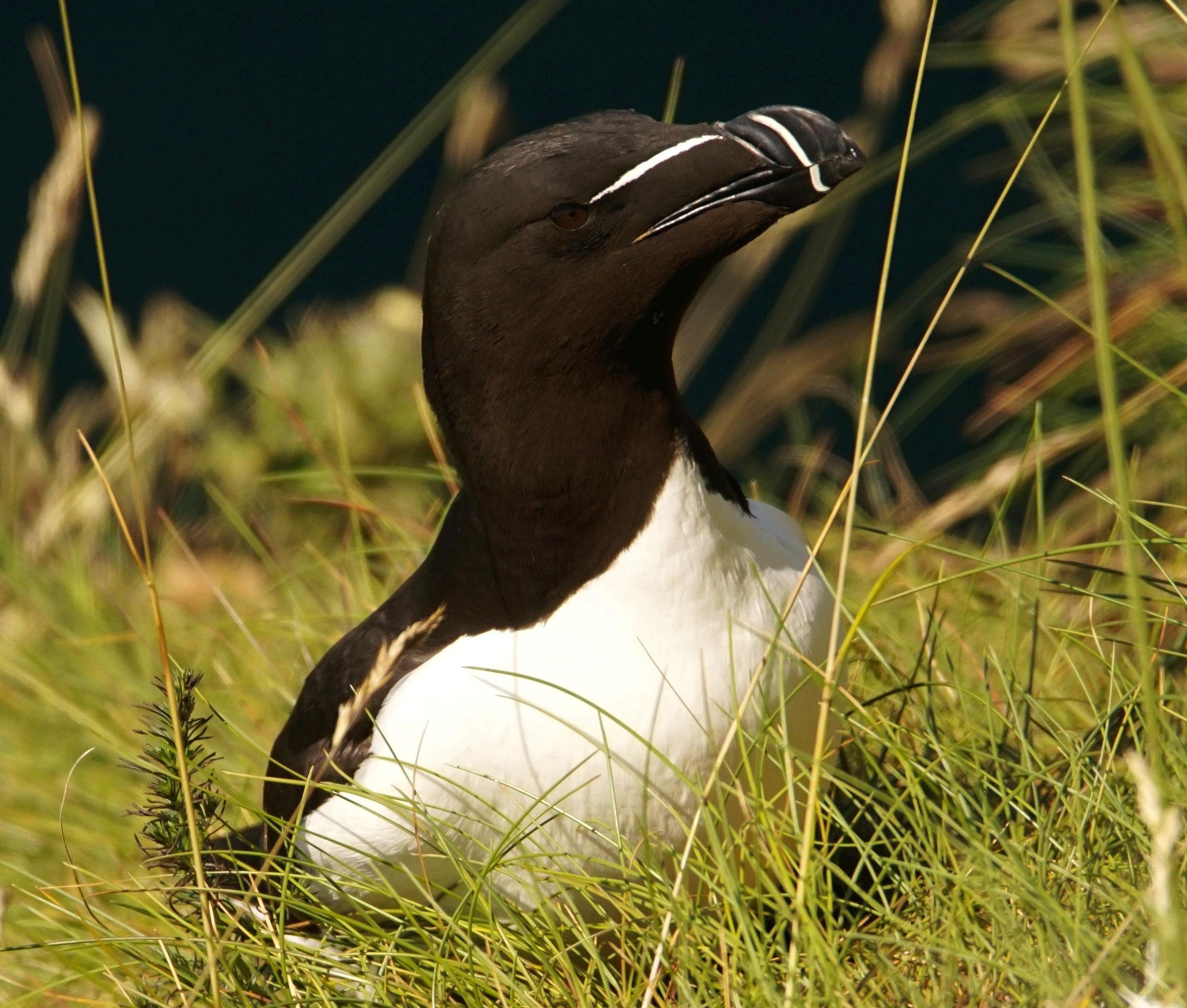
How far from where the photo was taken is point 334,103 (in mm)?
6852

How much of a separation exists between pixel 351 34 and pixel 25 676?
409cm

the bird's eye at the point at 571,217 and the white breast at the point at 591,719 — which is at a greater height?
the bird's eye at the point at 571,217

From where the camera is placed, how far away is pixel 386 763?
7.88 ft

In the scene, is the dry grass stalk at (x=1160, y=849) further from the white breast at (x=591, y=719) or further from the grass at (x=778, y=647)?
the white breast at (x=591, y=719)

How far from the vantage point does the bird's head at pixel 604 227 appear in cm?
223

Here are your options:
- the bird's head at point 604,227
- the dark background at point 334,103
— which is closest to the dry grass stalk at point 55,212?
the bird's head at point 604,227

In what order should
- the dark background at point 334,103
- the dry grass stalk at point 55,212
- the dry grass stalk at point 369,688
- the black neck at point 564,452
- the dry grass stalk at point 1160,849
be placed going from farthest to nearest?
the dark background at point 334,103, the dry grass stalk at point 55,212, the black neck at point 564,452, the dry grass stalk at point 369,688, the dry grass stalk at point 1160,849

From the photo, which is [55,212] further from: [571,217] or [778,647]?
[778,647]

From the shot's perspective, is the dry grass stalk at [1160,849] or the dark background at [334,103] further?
the dark background at [334,103]

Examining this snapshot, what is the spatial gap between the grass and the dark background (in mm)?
933

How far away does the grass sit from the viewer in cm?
194

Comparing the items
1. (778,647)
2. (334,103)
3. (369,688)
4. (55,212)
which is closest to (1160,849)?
(369,688)

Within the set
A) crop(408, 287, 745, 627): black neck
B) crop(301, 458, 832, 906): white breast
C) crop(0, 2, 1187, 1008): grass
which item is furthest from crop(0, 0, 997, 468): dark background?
crop(301, 458, 832, 906): white breast

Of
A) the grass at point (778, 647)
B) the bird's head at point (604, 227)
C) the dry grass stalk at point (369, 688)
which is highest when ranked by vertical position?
the bird's head at point (604, 227)
